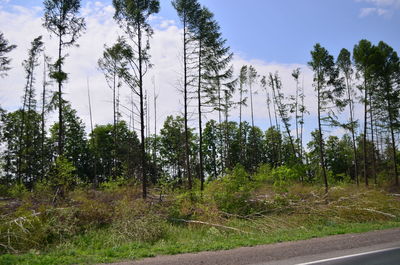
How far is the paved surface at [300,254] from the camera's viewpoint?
7.11 m

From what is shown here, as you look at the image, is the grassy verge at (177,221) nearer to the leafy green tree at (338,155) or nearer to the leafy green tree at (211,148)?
the leafy green tree at (211,148)

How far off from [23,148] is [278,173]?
2910 cm

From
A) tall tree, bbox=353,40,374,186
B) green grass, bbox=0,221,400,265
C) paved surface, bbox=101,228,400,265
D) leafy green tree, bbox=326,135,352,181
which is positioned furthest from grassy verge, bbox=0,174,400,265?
leafy green tree, bbox=326,135,352,181

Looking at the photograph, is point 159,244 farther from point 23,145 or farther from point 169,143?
point 169,143

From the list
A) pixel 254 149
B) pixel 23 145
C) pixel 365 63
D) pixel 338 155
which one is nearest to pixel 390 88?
pixel 365 63

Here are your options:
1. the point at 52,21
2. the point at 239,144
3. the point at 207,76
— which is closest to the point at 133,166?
the point at 207,76

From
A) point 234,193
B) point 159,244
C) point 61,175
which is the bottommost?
point 159,244

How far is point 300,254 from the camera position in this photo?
770 cm

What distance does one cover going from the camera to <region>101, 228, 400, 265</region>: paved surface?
280 inches

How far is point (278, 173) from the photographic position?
89.5ft

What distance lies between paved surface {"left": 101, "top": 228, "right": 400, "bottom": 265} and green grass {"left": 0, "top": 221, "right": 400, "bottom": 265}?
62 centimetres

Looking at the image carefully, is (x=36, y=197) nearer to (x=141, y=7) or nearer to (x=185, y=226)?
(x=185, y=226)

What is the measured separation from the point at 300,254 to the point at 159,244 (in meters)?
A: 4.84

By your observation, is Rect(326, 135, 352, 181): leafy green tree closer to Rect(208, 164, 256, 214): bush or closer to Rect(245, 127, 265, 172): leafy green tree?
Rect(245, 127, 265, 172): leafy green tree
